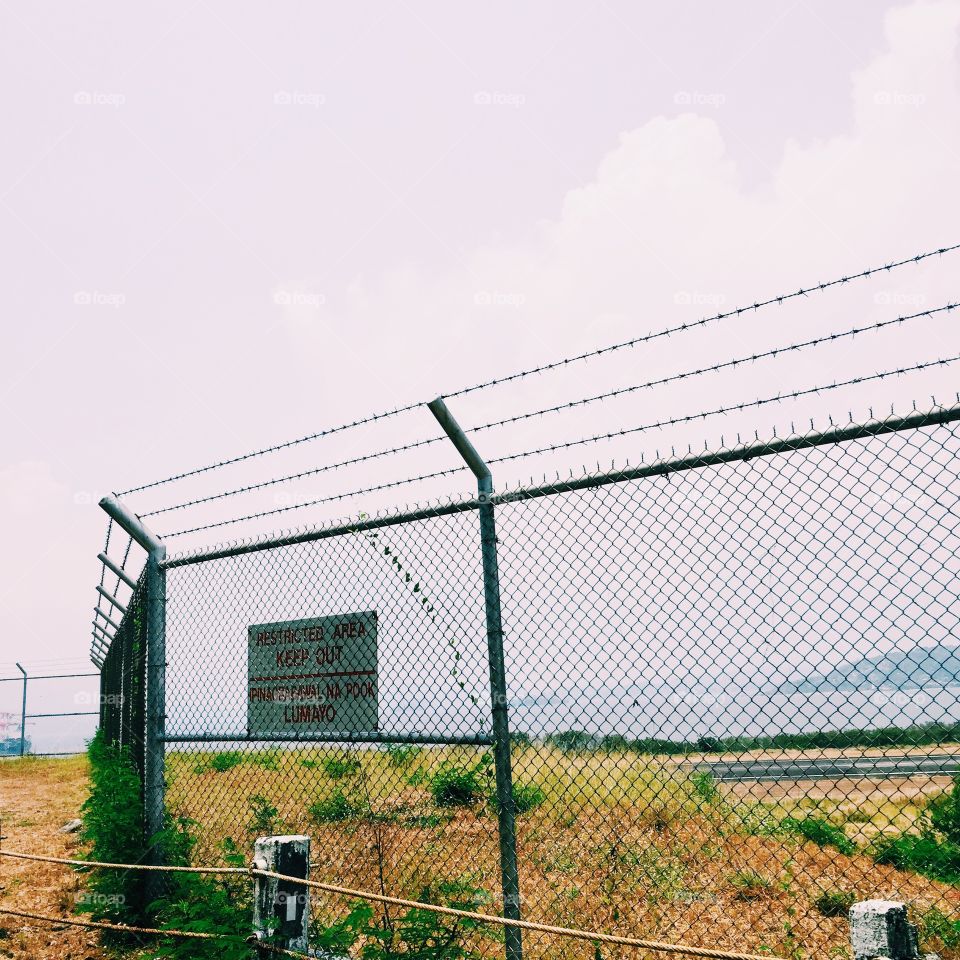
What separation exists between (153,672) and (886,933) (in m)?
4.92

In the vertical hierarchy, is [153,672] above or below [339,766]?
above

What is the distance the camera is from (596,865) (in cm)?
660

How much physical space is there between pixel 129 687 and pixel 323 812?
238 centimetres

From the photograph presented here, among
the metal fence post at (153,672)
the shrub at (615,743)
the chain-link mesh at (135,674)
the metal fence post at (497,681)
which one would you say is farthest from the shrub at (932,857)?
the chain-link mesh at (135,674)

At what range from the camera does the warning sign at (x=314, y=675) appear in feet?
13.4

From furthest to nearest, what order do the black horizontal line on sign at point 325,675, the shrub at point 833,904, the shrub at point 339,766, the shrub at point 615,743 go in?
the shrub at point 833,904 → the shrub at point 339,766 → the black horizontal line on sign at point 325,675 → the shrub at point 615,743

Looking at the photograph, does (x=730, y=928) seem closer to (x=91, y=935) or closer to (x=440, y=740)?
(x=440, y=740)

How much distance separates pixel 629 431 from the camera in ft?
11.0

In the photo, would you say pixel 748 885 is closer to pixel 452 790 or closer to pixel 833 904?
pixel 833 904

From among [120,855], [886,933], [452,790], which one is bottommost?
[452,790]

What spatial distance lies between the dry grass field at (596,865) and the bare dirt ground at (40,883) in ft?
0.06

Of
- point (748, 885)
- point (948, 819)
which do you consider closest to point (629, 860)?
point (748, 885)

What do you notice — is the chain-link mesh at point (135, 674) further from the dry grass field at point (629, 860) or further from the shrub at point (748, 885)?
the shrub at point (748, 885)

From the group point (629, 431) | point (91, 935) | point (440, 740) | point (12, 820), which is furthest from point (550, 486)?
point (12, 820)
